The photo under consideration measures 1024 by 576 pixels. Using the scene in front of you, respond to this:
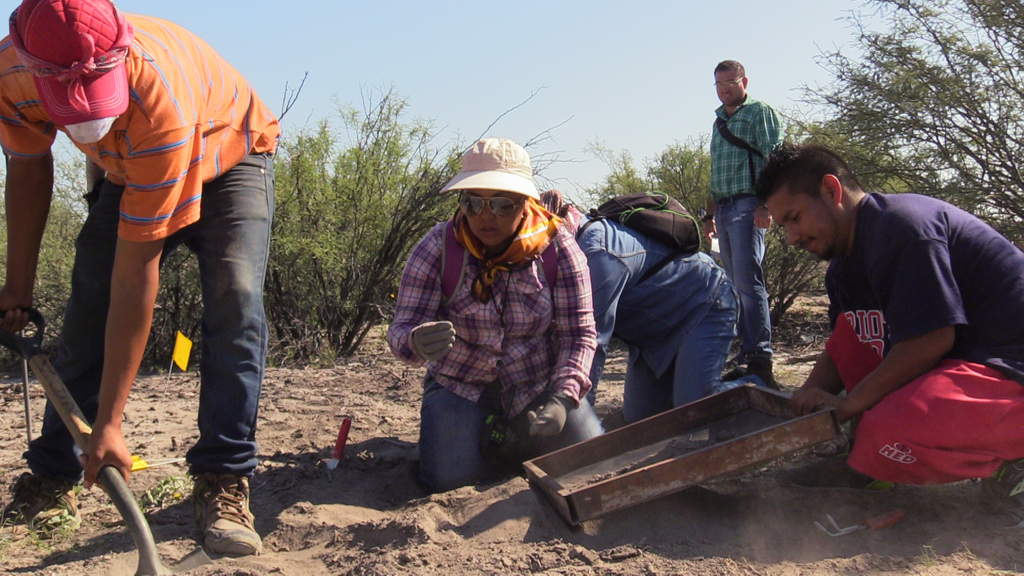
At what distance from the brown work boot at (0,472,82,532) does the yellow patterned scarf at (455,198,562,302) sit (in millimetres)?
1717

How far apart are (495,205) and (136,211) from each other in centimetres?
134

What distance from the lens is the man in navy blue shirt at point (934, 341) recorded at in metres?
2.84

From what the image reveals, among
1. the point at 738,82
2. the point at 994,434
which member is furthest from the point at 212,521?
the point at 738,82

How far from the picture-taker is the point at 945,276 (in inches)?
112

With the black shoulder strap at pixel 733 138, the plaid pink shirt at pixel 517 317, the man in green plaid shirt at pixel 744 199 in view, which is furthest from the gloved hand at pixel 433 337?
the black shoulder strap at pixel 733 138

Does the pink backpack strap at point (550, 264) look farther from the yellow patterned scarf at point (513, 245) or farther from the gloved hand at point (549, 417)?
the gloved hand at point (549, 417)

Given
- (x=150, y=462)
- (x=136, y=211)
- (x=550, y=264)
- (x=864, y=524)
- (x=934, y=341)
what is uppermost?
(x=136, y=211)

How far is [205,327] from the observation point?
308cm

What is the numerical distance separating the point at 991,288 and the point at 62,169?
9.87 meters

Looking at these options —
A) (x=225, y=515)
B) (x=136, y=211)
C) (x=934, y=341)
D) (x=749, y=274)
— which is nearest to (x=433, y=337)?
(x=225, y=515)

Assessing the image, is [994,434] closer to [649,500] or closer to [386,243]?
[649,500]

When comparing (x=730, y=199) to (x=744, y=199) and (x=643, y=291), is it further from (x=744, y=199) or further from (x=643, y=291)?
(x=643, y=291)

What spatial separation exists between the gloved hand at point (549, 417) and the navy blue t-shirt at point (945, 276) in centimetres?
124

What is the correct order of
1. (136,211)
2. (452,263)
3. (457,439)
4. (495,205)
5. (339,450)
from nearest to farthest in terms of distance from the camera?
(136,211)
(495,205)
(452,263)
(457,439)
(339,450)
